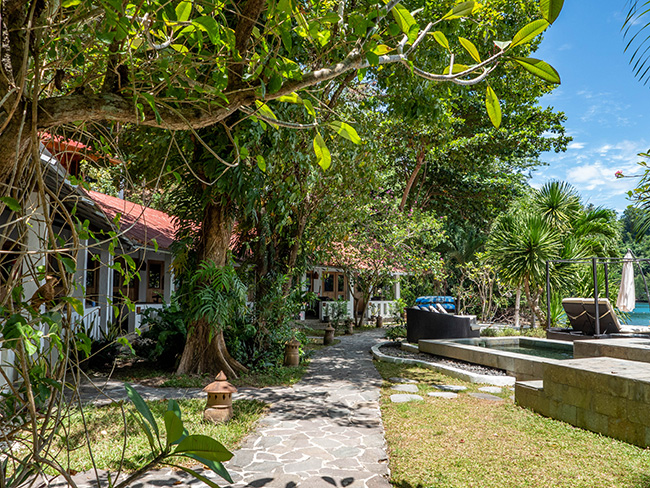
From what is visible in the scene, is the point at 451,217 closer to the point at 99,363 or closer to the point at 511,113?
the point at 511,113

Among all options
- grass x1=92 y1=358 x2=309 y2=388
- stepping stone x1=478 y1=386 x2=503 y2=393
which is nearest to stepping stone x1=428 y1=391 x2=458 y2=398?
stepping stone x1=478 y1=386 x2=503 y2=393

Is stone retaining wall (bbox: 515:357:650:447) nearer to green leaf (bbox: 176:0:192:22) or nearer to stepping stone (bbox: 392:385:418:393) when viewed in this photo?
stepping stone (bbox: 392:385:418:393)

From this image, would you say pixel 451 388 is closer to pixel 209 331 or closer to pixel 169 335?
Result: pixel 209 331

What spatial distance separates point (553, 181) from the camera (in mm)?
16438

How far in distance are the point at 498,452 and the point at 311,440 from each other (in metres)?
1.99

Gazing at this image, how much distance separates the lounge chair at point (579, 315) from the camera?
10984mm

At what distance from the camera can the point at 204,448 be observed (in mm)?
1146

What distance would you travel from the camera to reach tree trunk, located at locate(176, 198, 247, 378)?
27.0 feet

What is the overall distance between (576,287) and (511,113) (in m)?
8.11

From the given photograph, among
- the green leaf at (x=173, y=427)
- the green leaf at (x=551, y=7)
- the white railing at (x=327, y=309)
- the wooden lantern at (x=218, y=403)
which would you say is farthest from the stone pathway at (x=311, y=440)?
the white railing at (x=327, y=309)

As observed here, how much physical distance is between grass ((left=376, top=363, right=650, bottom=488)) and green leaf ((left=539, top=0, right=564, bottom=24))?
3.62m

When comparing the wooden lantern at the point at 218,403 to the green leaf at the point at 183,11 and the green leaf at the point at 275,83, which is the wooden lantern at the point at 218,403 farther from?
the green leaf at the point at 183,11

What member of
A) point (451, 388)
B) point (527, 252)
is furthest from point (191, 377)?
point (527, 252)

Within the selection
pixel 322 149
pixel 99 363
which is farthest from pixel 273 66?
pixel 99 363
